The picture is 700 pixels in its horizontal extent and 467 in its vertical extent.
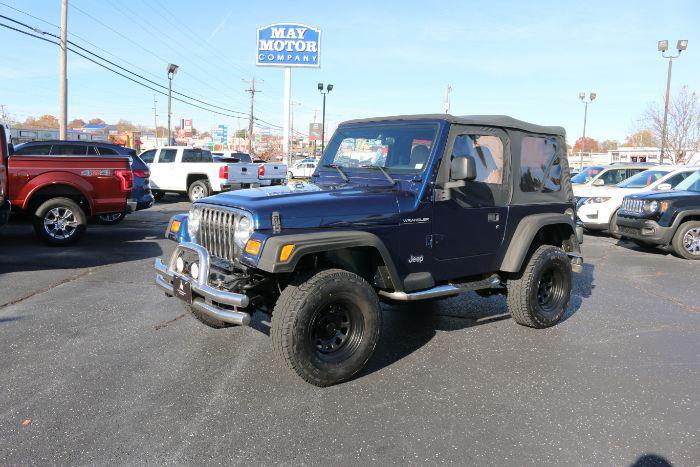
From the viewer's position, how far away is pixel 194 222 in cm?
452

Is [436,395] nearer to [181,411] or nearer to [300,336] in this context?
[300,336]

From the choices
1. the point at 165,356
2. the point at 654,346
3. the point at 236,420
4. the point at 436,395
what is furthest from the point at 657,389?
the point at 165,356

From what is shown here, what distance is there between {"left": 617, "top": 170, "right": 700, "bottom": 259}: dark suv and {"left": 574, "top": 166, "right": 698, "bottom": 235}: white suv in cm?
216

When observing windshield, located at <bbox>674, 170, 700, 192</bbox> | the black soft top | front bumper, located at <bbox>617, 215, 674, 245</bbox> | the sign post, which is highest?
the sign post

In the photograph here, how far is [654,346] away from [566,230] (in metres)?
1.45

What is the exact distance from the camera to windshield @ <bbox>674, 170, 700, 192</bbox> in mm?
10542

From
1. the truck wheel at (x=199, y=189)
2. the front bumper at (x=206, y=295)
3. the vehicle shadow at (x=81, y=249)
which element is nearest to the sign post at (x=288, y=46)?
the truck wheel at (x=199, y=189)

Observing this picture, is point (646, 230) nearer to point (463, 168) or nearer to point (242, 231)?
point (463, 168)

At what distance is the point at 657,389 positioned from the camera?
13.3 ft

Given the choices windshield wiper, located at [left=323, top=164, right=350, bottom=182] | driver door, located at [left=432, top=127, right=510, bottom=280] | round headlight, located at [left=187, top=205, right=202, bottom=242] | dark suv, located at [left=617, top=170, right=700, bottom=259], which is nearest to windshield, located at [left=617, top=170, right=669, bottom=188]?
dark suv, located at [left=617, top=170, right=700, bottom=259]

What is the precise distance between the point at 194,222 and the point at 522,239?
2978mm

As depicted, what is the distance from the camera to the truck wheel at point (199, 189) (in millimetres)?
18031

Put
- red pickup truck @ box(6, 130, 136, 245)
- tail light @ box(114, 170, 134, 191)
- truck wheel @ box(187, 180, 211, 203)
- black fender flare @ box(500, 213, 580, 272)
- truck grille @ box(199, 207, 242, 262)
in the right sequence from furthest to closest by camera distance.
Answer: truck wheel @ box(187, 180, 211, 203), tail light @ box(114, 170, 134, 191), red pickup truck @ box(6, 130, 136, 245), black fender flare @ box(500, 213, 580, 272), truck grille @ box(199, 207, 242, 262)

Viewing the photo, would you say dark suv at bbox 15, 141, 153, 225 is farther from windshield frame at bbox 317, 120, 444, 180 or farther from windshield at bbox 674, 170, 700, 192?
windshield at bbox 674, 170, 700, 192
